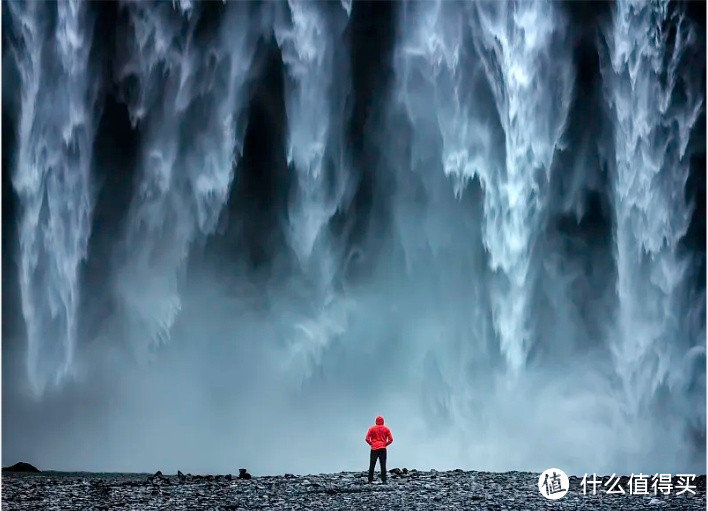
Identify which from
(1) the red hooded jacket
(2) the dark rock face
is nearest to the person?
(1) the red hooded jacket

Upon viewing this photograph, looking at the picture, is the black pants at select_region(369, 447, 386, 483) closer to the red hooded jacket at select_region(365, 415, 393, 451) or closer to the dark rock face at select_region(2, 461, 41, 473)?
the red hooded jacket at select_region(365, 415, 393, 451)

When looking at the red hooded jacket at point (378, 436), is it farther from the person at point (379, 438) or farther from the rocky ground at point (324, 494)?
the rocky ground at point (324, 494)

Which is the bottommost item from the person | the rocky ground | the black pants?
the rocky ground

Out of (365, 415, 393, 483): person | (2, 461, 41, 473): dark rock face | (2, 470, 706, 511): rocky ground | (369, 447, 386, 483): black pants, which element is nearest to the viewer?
(2, 470, 706, 511): rocky ground

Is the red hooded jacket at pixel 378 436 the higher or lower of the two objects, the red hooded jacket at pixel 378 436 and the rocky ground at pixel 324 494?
the higher

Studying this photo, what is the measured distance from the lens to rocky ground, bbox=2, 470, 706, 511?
23.7 m

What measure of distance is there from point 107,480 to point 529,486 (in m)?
14.3

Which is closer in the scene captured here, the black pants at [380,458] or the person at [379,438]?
the person at [379,438]

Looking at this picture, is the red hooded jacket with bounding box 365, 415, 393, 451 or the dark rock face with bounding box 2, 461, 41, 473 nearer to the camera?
the red hooded jacket with bounding box 365, 415, 393, 451

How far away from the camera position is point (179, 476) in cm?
2970

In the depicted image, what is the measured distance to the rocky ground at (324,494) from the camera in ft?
77.8

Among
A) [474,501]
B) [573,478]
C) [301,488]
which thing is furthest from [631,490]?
[301,488]

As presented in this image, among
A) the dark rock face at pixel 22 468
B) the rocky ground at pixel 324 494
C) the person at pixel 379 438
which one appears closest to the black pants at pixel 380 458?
the person at pixel 379 438

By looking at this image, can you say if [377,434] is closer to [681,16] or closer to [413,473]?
[413,473]
